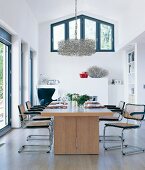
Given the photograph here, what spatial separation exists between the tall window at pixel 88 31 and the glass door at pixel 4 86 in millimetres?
4477

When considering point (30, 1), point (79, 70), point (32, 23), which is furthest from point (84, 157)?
point (79, 70)

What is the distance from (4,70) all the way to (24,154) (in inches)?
116

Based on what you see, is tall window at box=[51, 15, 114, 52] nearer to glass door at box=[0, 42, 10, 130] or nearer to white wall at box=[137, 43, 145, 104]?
white wall at box=[137, 43, 145, 104]

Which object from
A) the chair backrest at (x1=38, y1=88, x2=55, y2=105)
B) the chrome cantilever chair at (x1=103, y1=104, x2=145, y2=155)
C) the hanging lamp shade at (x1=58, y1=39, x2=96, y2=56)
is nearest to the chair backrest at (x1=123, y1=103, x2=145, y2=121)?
the chrome cantilever chair at (x1=103, y1=104, x2=145, y2=155)

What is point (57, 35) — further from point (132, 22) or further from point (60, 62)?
point (132, 22)

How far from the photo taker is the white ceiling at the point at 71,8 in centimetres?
906

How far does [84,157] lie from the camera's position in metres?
4.48

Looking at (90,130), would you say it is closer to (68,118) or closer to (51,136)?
(68,118)

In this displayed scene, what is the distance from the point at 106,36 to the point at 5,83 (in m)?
5.68

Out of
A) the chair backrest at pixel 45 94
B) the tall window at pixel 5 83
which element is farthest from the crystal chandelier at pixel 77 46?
the chair backrest at pixel 45 94

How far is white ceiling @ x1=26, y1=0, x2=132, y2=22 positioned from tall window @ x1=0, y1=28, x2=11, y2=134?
2070 millimetres

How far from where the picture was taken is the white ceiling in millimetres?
9062

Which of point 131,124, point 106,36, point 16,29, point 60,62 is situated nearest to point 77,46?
point 16,29

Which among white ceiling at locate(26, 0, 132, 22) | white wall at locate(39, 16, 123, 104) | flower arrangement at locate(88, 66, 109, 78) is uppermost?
white ceiling at locate(26, 0, 132, 22)
